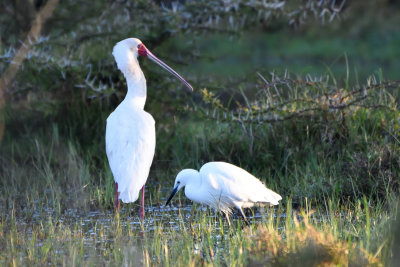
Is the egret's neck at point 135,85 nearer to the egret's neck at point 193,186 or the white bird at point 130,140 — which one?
the white bird at point 130,140

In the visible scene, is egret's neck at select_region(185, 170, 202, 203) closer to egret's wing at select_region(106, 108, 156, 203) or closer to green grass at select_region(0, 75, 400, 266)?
green grass at select_region(0, 75, 400, 266)

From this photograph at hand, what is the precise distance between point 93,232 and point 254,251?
1672mm

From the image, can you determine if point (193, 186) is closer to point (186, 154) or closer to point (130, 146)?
point (130, 146)

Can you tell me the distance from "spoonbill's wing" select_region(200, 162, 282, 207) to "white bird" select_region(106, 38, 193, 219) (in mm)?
549

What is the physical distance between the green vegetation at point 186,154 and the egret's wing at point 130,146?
38 centimetres

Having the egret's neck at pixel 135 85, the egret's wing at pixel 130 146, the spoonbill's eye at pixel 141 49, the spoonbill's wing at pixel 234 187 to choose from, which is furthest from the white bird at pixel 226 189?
the spoonbill's eye at pixel 141 49

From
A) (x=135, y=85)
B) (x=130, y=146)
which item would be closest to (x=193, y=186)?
(x=130, y=146)

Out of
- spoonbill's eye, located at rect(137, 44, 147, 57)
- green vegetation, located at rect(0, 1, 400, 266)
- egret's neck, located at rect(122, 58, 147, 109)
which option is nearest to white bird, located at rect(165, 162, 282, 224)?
green vegetation, located at rect(0, 1, 400, 266)

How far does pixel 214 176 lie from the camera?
17.7 ft

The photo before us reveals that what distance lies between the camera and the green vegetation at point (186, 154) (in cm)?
433

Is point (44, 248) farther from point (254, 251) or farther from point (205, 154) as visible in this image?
point (205, 154)

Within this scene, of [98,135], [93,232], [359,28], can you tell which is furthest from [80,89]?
[359,28]

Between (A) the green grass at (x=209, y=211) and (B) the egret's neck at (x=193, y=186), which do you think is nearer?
(A) the green grass at (x=209, y=211)

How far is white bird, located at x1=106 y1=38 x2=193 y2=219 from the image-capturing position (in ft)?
18.0
